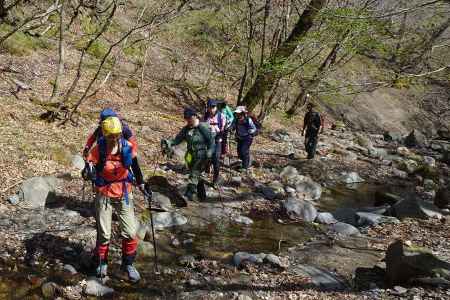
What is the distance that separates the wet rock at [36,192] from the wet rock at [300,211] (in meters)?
4.94

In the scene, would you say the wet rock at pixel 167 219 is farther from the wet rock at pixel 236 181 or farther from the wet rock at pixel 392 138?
the wet rock at pixel 392 138

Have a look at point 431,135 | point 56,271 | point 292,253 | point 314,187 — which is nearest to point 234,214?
point 292,253

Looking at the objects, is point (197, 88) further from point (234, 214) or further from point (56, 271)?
point (56, 271)

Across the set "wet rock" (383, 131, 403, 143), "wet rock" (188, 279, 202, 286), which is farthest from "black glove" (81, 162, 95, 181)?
"wet rock" (383, 131, 403, 143)

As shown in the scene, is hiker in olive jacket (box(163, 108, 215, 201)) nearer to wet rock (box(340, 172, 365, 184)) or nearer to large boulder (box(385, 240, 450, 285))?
large boulder (box(385, 240, 450, 285))

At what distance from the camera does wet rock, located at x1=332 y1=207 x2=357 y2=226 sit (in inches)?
401

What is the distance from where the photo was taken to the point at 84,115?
13.6 m

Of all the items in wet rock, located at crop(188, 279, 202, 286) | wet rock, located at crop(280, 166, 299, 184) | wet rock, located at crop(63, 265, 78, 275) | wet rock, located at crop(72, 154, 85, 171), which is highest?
wet rock, located at crop(72, 154, 85, 171)

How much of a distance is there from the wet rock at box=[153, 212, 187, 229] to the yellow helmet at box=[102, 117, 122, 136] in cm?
299

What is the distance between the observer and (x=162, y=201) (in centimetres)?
924

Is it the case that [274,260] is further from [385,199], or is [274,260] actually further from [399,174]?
[399,174]

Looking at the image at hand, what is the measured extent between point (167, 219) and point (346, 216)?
14.3 feet

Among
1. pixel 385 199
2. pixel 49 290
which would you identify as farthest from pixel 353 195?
pixel 49 290

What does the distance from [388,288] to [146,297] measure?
10.8 ft
